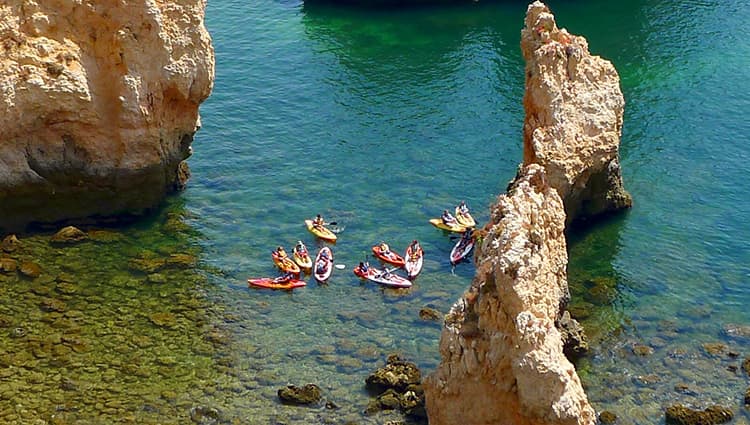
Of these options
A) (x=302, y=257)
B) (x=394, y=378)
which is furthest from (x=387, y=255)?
(x=394, y=378)

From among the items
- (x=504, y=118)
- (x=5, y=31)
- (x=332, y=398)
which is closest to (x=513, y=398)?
(x=332, y=398)

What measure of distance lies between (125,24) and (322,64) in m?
26.8

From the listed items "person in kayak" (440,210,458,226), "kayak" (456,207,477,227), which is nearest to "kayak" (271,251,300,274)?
"person in kayak" (440,210,458,226)

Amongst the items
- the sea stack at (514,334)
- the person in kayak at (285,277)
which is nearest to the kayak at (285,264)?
the person in kayak at (285,277)

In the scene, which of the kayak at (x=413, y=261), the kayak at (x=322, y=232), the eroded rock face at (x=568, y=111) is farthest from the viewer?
the kayak at (x=322, y=232)

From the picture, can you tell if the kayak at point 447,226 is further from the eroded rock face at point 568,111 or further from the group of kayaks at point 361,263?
the eroded rock face at point 568,111

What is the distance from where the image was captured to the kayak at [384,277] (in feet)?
149

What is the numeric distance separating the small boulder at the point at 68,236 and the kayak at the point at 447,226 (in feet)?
52.3

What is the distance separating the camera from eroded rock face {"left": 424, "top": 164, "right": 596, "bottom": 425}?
2741 cm

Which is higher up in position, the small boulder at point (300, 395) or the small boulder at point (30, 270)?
the small boulder at point (300, 395)

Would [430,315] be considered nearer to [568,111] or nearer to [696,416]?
[568,111]

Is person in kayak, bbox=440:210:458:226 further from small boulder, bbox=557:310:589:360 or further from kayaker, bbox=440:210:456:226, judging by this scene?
small boulder, bbox=557:310:589:360

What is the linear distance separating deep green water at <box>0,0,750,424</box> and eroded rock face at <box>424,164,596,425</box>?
20.9 ft

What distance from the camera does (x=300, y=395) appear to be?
121 feet
